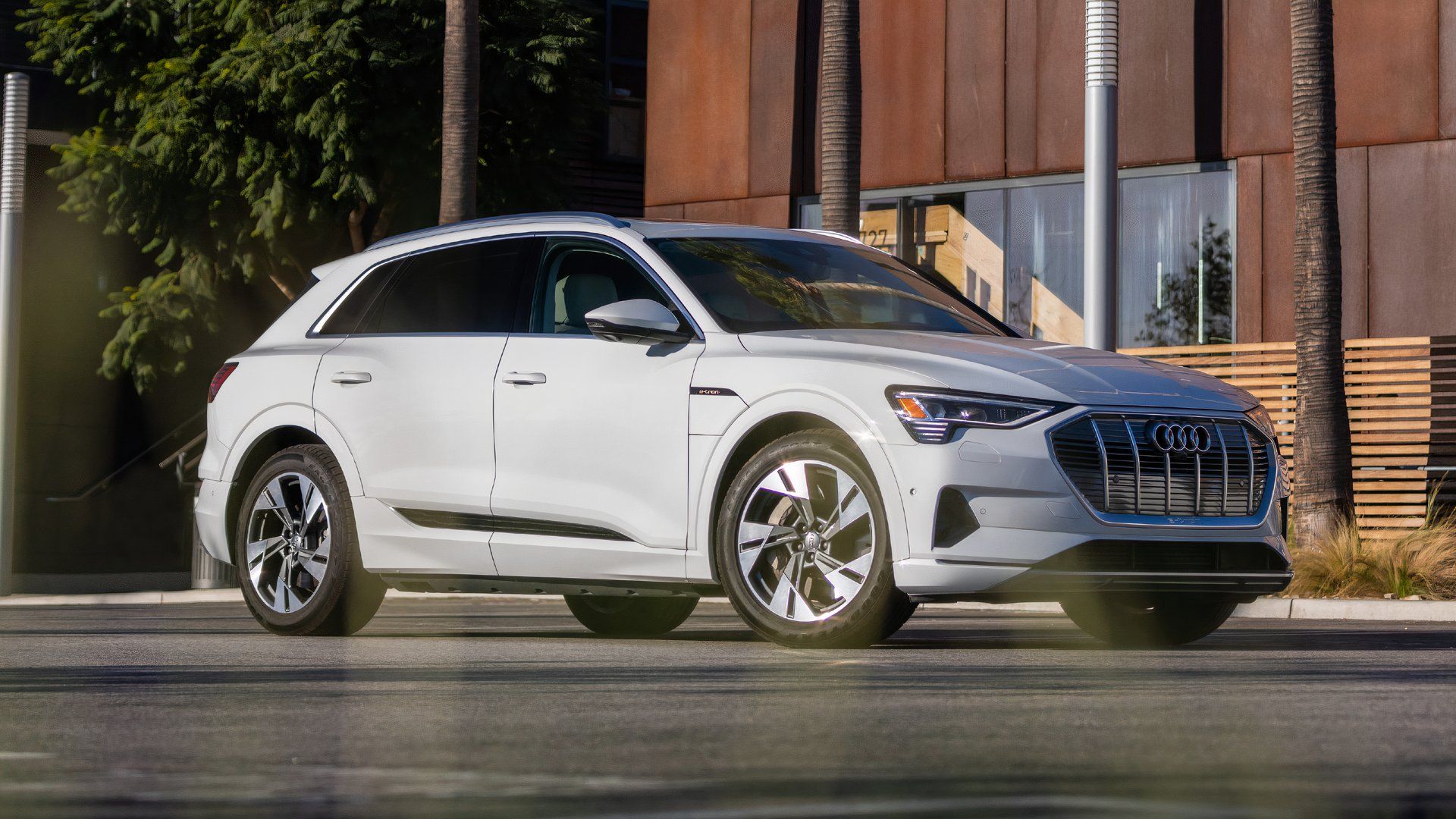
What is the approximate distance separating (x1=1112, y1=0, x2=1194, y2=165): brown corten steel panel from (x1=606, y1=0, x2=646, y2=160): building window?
1523 cm

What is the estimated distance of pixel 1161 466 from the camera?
26.6 feet

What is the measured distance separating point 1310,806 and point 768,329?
187 inches

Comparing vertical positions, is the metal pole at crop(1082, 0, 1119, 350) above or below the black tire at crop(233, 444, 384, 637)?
above

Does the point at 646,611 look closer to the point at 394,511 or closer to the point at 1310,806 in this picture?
the point at 394,511

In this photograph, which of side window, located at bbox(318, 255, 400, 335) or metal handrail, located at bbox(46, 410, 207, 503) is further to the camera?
metal handrail, located at bbox(46, 410, 207, 503)

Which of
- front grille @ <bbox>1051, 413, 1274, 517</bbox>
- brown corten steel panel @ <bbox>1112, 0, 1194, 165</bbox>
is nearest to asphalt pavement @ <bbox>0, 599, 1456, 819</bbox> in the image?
front grille @ <bbox>1051, 413, 1274, 517</bbox>

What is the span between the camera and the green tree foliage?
24922 millimetres

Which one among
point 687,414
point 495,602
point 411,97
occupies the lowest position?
point 495,602

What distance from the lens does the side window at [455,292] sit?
9430mm

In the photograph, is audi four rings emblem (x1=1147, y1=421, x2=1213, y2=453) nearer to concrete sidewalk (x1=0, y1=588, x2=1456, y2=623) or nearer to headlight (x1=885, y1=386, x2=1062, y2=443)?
headlight (x1=885, y1=386, x2=1062, y2=443)

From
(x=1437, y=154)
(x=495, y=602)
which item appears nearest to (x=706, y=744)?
(x=495, y=602)

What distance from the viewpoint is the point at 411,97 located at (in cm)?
2572

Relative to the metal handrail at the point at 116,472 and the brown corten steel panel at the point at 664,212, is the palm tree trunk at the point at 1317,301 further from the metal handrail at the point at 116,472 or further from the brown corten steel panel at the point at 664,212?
the metal handrail at the point at 116,472

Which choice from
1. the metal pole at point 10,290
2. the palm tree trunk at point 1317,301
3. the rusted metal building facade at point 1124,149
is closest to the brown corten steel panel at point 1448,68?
the rusted metal building facade at point 1124,149
